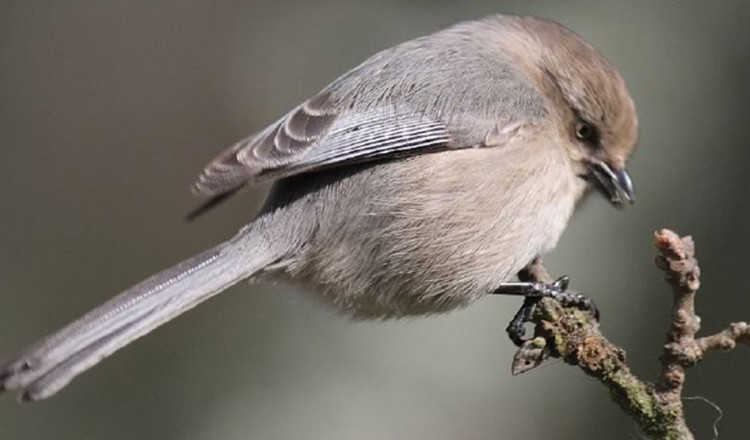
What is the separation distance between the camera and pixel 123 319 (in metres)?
2.86

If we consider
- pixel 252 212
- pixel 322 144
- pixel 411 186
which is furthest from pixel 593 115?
pixel 252 212

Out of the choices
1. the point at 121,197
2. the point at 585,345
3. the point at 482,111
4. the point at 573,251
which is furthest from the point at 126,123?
the point at 585,345

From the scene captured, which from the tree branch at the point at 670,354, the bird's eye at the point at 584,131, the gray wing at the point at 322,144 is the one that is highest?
the gray wing at the point at 322,144

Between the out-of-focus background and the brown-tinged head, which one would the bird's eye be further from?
the out-of-focus background

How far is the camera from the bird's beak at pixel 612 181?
348cm

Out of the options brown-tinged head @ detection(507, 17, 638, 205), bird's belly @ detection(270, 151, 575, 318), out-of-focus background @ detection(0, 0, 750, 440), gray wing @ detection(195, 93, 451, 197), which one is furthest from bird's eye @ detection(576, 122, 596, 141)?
out-of-focus background @ detection(0, 0, 750, 440)

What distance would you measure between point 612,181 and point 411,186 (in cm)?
63

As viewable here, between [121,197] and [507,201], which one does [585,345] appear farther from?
[121,197]

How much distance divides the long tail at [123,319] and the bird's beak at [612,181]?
101 cm

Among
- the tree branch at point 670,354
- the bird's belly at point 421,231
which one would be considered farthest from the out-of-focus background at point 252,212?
the tree branch at point 670,354

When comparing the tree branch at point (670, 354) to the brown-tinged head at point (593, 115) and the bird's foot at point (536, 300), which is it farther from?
the brown-tinged head at point (593, 115)

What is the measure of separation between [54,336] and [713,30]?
139 inches

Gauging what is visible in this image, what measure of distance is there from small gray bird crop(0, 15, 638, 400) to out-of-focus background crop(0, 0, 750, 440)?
114 centimetres

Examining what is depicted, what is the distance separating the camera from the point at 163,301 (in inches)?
116
